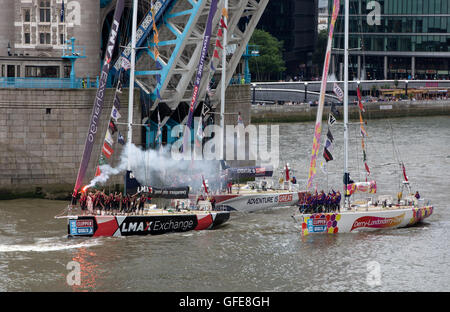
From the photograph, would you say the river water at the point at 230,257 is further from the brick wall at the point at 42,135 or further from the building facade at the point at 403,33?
the building facade at the point at 403,33

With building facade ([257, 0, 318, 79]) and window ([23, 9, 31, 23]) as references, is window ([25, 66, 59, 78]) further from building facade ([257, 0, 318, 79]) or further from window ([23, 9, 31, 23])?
building facade ([257, 0, 318, 79])

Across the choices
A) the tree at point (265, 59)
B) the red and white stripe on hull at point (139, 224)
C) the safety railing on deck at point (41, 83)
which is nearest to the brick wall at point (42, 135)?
the safety railing on deck at point (41, 83)

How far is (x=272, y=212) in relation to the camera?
51.2m

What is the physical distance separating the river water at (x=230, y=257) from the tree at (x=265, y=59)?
75624 millimetres

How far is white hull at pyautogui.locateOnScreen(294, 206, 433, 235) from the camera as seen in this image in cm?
4416

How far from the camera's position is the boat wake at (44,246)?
40750 millimetres

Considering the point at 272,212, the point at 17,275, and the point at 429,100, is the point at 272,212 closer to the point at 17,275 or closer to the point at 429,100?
the point at 17,275

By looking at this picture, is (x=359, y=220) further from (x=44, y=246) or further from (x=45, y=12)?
(x=45, y=12)

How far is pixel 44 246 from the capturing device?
41.3 metres

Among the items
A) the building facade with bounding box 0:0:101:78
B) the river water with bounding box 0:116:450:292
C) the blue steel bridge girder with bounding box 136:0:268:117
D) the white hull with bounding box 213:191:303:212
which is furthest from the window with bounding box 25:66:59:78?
the white hull with bounding box 213:191:303:212

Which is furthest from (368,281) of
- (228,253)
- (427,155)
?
(427,155)

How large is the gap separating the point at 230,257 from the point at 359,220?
7645 millimetres

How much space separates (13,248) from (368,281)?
48.1 feet

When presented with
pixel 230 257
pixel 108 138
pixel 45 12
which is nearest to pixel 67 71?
pixel 45 12
